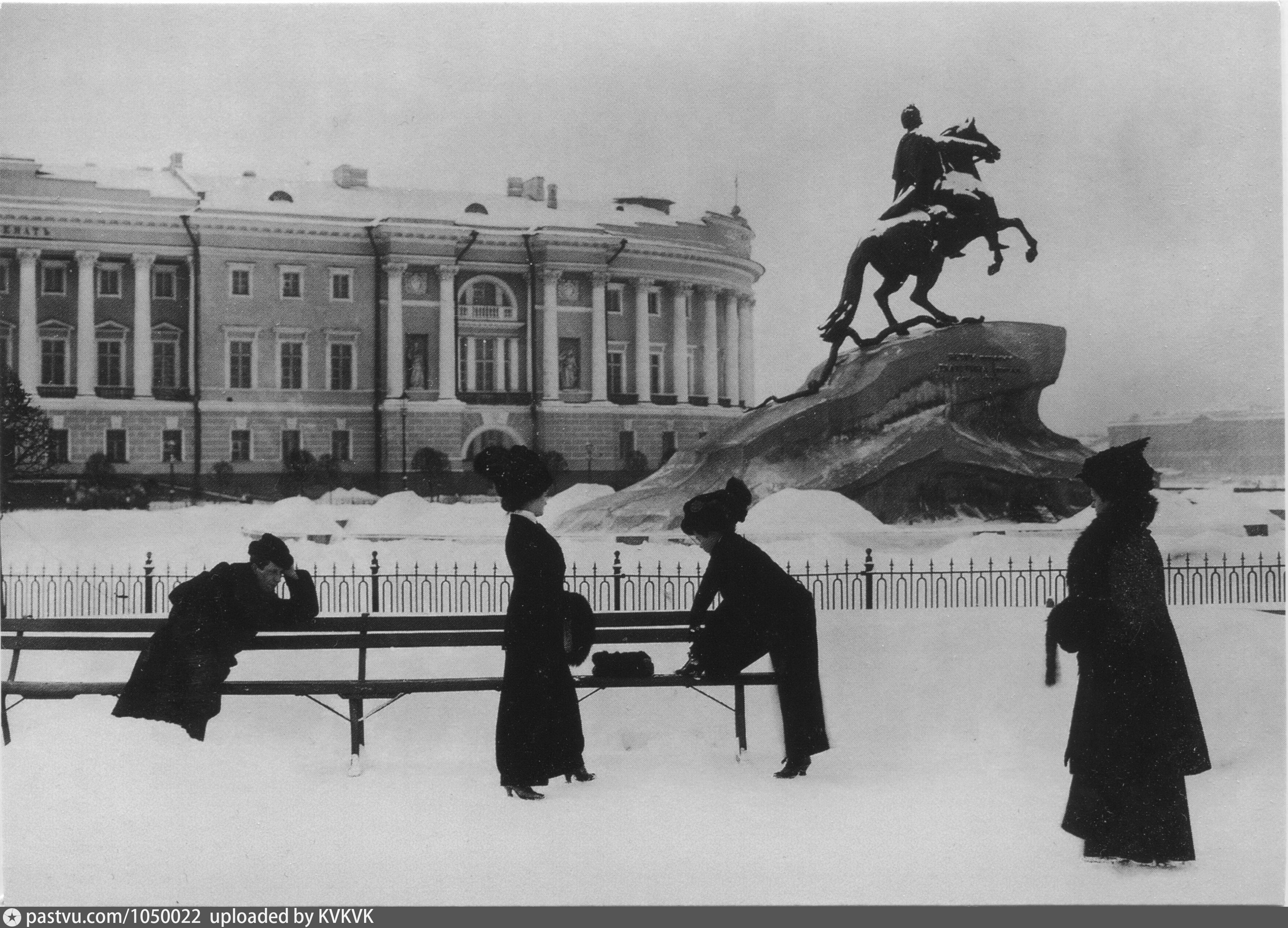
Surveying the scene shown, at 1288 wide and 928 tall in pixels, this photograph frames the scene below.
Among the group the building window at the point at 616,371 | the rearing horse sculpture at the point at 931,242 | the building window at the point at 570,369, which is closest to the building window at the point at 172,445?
the building window at the point at 570,369

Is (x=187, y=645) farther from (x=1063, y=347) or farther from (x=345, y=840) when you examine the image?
(x=1063, y=347)

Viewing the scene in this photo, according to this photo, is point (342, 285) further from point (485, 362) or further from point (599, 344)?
point (599, 344)

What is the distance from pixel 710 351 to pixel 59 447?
4.11 m

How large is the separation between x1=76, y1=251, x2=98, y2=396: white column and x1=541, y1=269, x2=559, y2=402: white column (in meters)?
2.75

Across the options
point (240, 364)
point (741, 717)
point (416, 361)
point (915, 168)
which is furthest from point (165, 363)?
point (915, 168)

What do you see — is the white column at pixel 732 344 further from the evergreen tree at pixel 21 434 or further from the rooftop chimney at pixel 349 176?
the evergreen tree at pixel 21 434

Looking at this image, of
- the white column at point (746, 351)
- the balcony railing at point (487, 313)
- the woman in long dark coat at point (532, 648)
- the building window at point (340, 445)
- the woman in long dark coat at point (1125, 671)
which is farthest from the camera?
the balcony railing at point (487, 313)

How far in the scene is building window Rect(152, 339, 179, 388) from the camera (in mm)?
7625

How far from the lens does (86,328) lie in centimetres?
752

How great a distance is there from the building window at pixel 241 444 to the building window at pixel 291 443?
0.71ft

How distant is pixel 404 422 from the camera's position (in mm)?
7914

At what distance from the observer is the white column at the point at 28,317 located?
24.3 feet

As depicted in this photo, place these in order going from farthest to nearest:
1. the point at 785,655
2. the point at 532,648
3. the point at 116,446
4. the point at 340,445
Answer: the point at 340,445 → the point at 116,446 → the point at 785,655 → the point at 532,648

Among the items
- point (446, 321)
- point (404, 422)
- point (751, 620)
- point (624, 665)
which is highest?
point (446, 321)
